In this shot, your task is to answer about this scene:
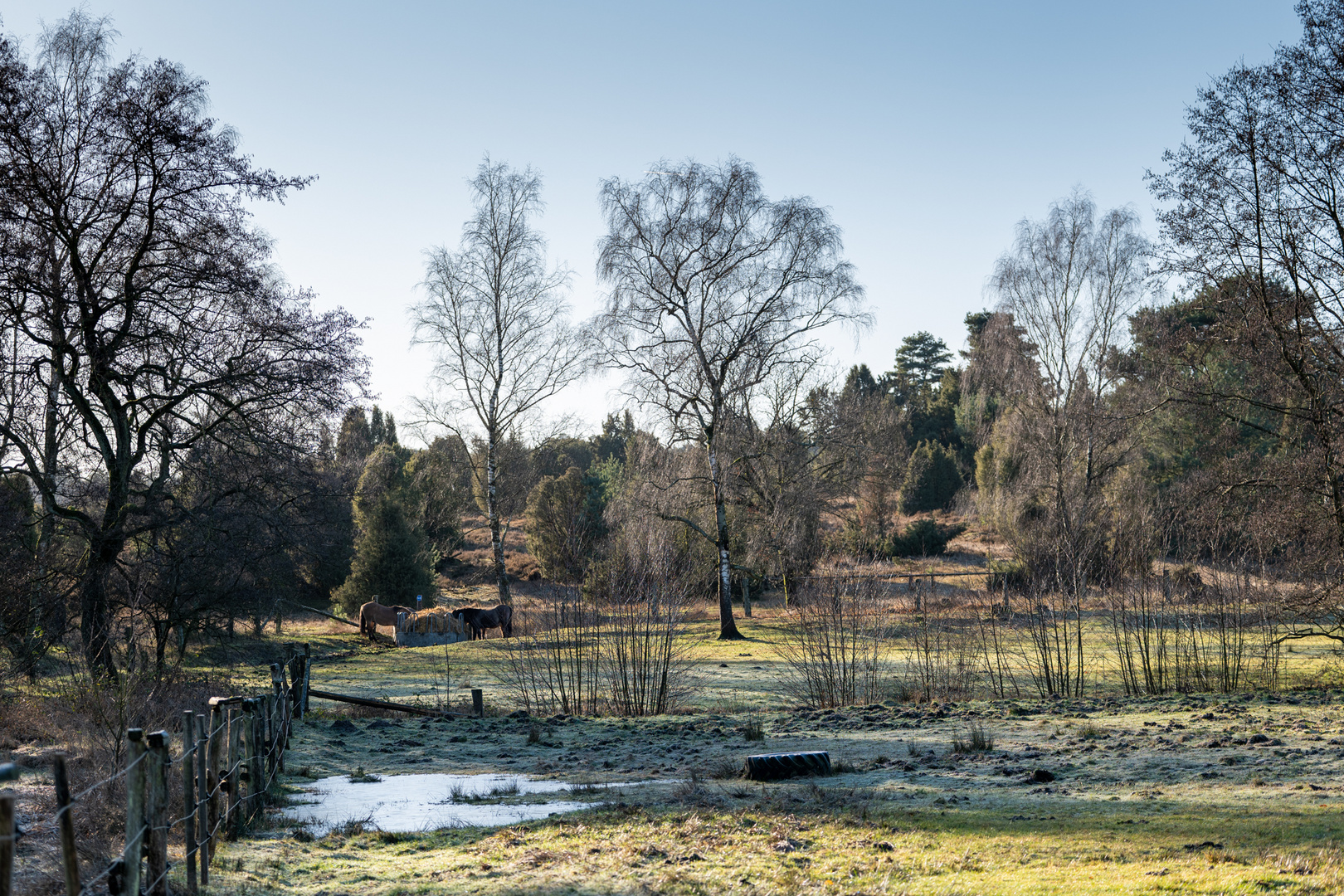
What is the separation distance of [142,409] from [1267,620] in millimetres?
16375

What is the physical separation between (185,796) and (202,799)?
0.60 meters

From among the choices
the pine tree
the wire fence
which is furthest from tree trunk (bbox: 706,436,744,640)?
the wire fence

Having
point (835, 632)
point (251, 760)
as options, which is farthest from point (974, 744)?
point (251, 760)

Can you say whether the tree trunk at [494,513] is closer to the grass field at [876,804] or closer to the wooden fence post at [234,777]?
the grass field at [876,804]

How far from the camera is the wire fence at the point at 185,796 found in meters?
3.95

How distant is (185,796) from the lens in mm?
6512

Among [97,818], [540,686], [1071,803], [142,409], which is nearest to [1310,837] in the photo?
[1071,803]

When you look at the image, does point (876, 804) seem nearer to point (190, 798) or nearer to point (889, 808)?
point (889, 808)

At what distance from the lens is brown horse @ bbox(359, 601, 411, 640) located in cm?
2839

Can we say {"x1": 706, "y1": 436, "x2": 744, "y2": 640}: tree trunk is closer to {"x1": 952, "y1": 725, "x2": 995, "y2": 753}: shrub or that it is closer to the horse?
the horse

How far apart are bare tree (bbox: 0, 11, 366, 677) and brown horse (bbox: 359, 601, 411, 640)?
44.6 ft

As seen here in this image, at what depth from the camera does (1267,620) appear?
13.6 metres

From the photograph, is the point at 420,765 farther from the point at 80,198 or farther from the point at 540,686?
the point at 80,198

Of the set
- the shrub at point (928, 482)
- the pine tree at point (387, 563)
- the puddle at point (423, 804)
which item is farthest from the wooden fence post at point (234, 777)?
the shrub at point (928, 482)
